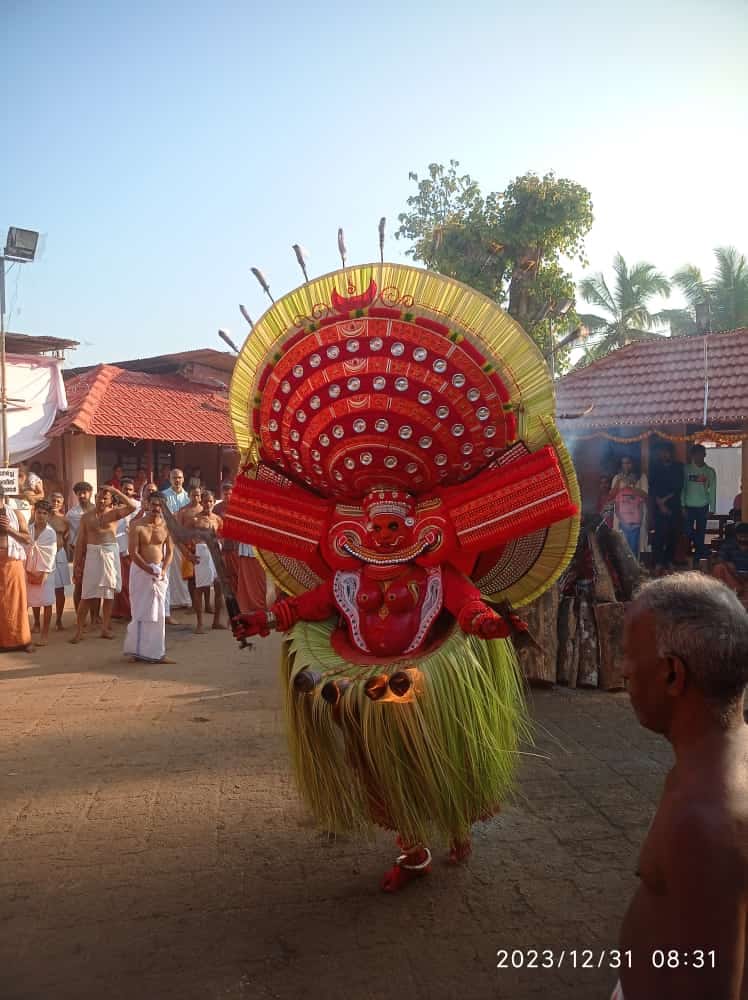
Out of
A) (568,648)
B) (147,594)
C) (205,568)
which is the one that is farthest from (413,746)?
(205,568)

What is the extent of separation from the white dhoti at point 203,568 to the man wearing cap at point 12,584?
212 centimetres

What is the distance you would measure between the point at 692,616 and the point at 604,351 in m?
29.1

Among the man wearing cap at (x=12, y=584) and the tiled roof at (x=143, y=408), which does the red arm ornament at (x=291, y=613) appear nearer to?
the man wearing cap at (x=12, y=584)

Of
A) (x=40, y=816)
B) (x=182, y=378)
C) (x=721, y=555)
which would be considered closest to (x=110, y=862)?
(x=40, y=816)

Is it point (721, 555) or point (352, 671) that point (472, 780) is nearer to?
point (352, 671)

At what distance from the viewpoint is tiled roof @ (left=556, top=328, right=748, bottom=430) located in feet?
37.7

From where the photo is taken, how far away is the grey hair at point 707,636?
1.43 m

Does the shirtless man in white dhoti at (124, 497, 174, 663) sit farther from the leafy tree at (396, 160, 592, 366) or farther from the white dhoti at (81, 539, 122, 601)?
the leafy tree at (396, 160, 592, 366)

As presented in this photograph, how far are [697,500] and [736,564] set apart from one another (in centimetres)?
337

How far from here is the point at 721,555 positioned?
8.70 metres

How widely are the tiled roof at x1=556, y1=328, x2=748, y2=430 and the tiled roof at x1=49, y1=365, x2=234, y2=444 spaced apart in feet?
23.0

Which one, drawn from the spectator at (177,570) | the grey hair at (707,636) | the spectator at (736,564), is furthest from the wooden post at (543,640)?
the spectator at (177,570)

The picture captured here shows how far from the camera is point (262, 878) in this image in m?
3.42

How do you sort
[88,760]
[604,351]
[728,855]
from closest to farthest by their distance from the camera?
[728,855]
[88,760]
[604,351]
